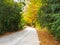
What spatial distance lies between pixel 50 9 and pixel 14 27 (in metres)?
14.0

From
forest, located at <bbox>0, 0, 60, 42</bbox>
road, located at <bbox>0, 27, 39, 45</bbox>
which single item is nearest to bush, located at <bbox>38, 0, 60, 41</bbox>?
forest, located at <bbox>0, 0, 60, 42</bbox>

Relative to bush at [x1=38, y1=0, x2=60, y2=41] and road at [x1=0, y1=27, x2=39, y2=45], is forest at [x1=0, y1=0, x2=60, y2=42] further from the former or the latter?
road at [x1=0, y1=27, x2=39, y2=45]

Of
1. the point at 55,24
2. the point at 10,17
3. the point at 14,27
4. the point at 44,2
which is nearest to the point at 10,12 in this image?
the point at 10,17

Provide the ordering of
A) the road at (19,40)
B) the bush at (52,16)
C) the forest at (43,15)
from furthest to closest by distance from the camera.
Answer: the forest at (43,15), the road at (19,40), the bush at (52,16)

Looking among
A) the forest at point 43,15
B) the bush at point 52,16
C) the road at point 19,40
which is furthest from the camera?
the forest at point 43,15

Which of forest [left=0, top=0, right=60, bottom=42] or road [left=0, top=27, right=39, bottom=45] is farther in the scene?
forest [left=0, top=0, right=60, bottom=42]

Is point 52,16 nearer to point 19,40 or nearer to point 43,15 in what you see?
point 43,15

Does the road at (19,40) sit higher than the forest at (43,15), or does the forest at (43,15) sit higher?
the forest at (43,15)

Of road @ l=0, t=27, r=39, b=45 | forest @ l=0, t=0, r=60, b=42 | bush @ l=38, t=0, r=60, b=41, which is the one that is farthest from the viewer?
forest @ l=0, t=0, r=60, b=42

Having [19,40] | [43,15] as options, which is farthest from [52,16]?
[19,40]

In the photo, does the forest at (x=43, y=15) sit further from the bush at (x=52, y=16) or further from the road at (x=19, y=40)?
the road at (x=19, y=40)

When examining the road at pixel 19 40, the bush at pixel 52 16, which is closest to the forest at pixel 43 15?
the bush at pixel 52 16

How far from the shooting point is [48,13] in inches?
623

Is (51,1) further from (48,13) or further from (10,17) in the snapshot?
(10,17)
